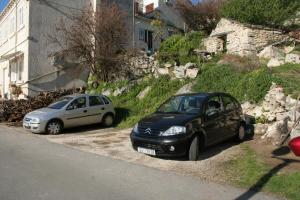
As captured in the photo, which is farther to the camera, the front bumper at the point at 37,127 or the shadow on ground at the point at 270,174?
the front bumper at the point at 37,127

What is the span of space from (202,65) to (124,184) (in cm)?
1283

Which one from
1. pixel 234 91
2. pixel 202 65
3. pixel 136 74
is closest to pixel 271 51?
pixel 202 65

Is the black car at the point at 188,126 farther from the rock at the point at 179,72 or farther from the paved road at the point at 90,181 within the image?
the rock at the point at 179,72

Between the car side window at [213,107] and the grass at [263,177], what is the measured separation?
1.45m

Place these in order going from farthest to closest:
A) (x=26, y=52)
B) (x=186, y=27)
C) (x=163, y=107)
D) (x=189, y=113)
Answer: (x=186, y=27) < (x=26, y=52) < (x=163, y=107) < (x=189, y=113)

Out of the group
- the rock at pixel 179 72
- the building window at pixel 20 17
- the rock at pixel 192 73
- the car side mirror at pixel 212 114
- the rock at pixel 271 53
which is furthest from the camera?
the building window at pixel 20 17

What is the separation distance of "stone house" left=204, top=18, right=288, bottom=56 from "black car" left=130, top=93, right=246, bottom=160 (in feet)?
37.3

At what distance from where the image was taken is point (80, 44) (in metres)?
22.5

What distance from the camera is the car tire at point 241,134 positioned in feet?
37.1

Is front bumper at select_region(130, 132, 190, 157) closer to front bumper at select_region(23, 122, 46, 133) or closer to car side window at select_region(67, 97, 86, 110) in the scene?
front bumper at select_region(23, 122, 46, 133)

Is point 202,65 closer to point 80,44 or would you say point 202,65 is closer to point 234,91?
point 234,91

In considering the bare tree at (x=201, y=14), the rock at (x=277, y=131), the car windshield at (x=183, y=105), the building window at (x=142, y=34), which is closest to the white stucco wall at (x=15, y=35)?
the building window at (x=142, y=34)

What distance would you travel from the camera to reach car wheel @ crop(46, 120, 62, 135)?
48.7ft

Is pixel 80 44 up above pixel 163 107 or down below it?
above
